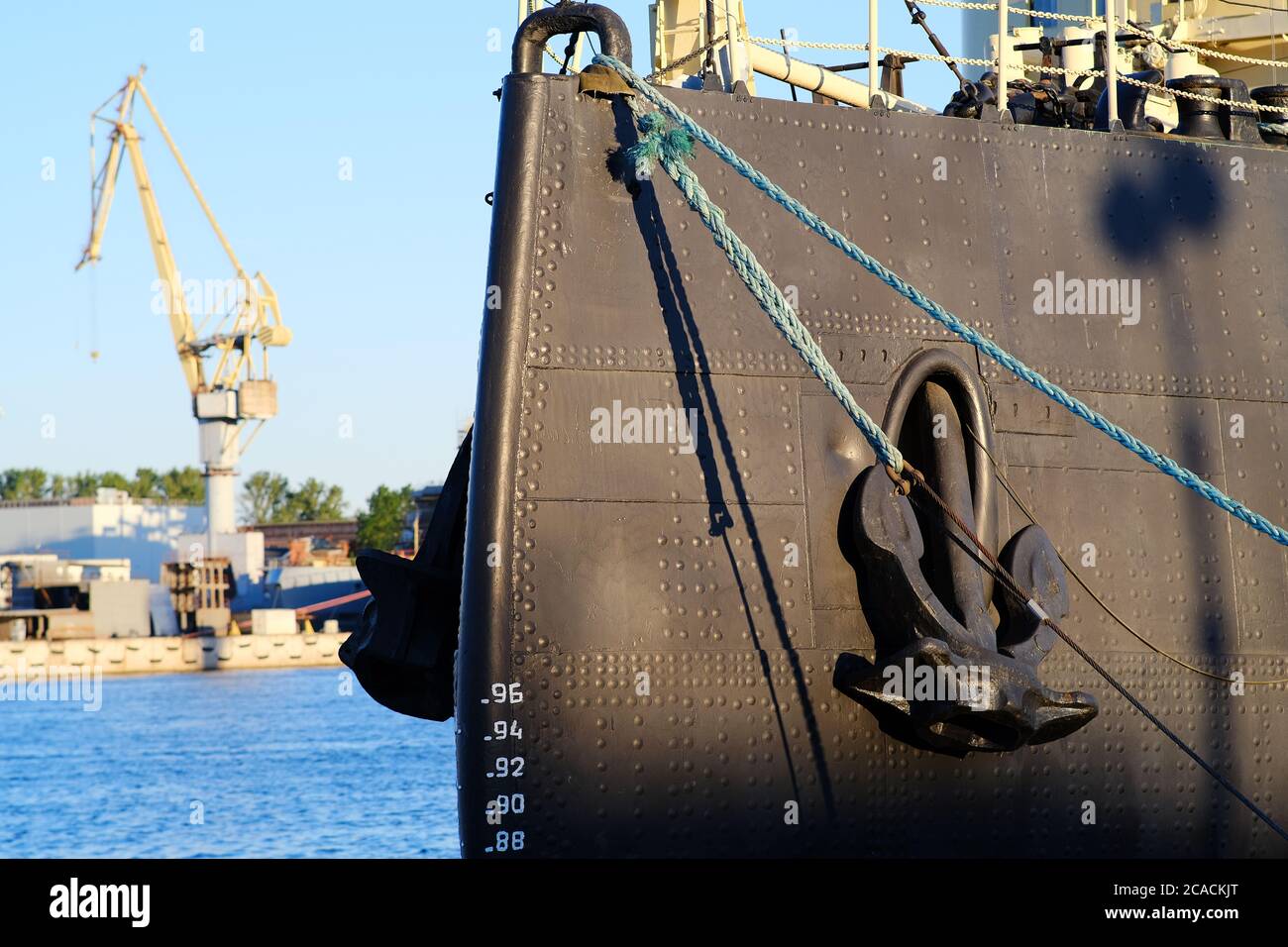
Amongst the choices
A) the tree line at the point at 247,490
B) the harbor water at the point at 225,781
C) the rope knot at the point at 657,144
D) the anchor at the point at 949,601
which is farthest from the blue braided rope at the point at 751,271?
the tree line at the point at 247,490

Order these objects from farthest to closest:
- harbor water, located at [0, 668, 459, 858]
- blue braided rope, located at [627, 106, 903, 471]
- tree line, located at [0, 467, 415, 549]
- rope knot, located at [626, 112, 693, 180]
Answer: tree line, located at [0, 467, 415, 549]
harbor water, located at [0, 668, 459, 858]
rope knot, located at [626, 112, 693, 180]
blue braided rope, located at [627, 106, 903, 471]

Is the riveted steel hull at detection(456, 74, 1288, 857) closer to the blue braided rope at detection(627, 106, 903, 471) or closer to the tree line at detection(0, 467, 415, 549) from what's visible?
the blue braided rope at detection(627, 106, 903, 471)

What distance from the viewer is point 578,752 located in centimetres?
755

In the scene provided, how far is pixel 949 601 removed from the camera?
8.02 metres

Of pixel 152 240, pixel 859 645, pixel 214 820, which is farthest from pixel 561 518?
pixel 152 240

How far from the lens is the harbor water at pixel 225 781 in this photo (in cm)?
2553

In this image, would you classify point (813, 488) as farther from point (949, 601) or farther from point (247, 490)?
point (247, 490)

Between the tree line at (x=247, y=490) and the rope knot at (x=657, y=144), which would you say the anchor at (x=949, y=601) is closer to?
the rope knot at (x=657, y=144)

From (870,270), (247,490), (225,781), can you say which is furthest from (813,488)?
(247,490)

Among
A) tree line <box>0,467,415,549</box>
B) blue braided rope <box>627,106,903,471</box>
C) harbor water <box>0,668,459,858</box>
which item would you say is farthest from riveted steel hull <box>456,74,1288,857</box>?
tree line <box>0,467,415,549</box>

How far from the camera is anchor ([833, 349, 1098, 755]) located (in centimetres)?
764

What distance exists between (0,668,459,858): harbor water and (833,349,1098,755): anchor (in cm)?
1148

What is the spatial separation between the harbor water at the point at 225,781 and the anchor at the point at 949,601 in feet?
37.7

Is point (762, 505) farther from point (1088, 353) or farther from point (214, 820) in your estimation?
point (214, 820)
